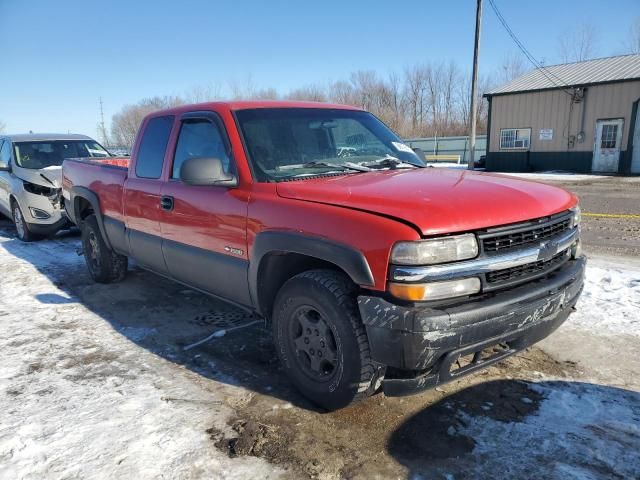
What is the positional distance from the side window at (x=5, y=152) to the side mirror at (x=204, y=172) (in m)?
7.41

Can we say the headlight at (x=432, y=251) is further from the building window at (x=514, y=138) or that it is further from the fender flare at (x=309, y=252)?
the building window at (x=514, y=138)

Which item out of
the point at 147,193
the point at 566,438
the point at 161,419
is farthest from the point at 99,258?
the point at 566,438

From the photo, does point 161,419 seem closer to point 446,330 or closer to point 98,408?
point 98,408

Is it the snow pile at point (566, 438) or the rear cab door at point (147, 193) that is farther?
the rear cab door at point (147, 193)

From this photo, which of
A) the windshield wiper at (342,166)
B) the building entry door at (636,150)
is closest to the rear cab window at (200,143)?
the windshield wiper at (342,166)

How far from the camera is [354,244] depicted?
8.48ft

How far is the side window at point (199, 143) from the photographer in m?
3.71

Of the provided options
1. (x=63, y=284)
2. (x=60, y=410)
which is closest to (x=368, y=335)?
(x=60, y=410)

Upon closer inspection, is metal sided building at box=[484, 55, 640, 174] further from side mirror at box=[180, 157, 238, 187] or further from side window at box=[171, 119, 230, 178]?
side mirror at box=[180, 157, 238, 187]

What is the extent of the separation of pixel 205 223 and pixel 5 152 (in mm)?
7695

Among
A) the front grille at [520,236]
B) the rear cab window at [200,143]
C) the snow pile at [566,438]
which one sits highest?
the rear cab window at [200,143]

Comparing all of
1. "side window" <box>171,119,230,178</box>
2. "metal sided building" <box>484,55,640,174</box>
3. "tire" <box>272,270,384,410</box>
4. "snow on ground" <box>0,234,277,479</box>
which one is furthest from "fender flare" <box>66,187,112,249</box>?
"metal sided building" <box>484,55,640,174</box>

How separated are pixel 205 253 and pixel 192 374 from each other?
2.98 feet

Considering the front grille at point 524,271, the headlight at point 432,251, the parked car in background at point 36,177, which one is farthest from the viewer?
the parked car in background at point 36,177
